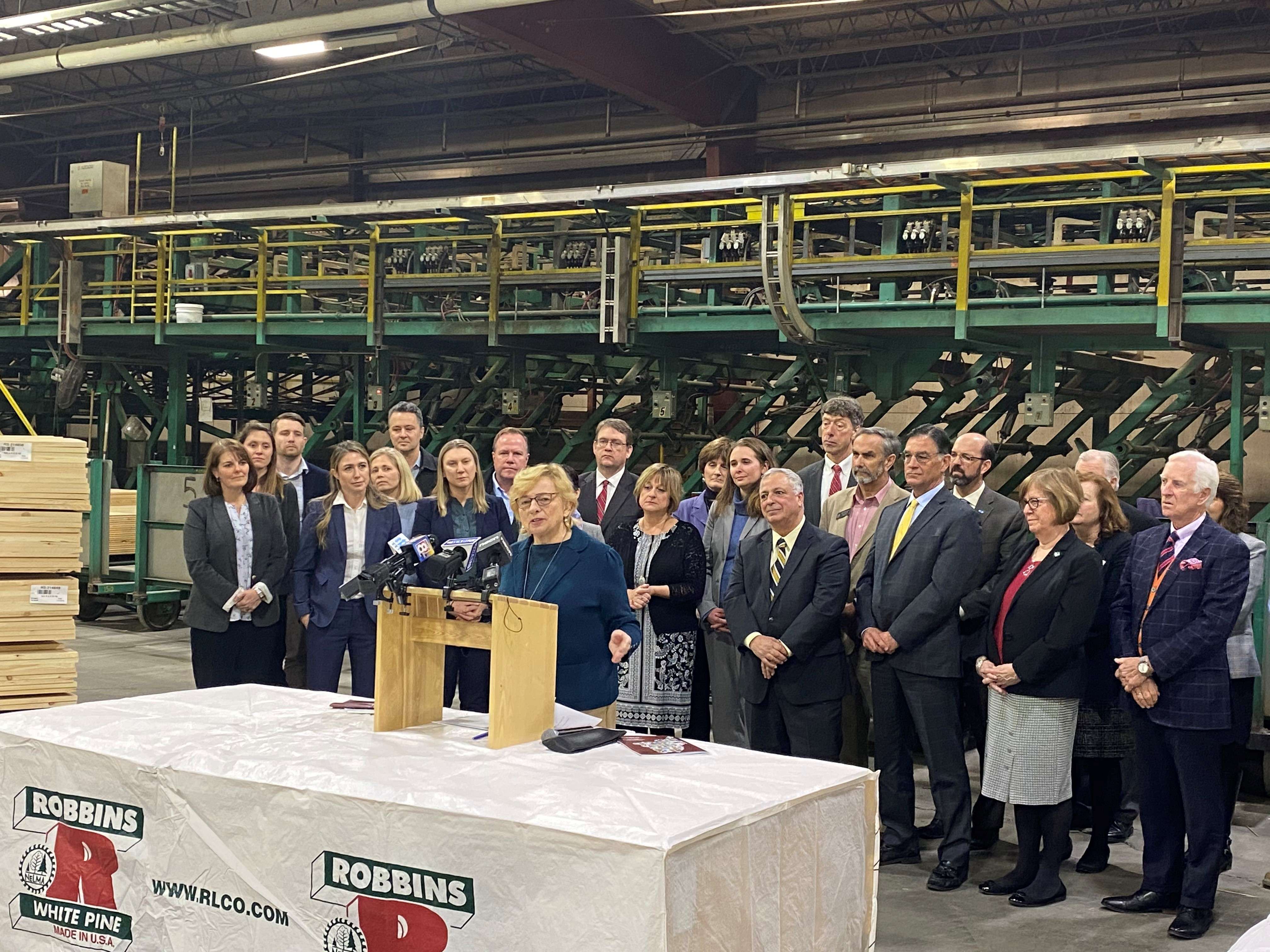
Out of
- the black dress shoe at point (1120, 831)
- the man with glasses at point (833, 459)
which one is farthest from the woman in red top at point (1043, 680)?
the man with glasses at point (833, 459)

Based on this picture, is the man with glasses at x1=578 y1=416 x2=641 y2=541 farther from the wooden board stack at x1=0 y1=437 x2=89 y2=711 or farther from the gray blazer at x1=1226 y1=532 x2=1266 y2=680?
the gray blazer at x1=1226 y1=532 x2=1266 y2=680

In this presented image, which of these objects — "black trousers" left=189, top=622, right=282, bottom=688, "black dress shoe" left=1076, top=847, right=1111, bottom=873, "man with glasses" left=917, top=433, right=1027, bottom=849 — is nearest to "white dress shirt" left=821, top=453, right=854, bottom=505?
"man with glasses" left=917, top=433, right=1027, bottom=849

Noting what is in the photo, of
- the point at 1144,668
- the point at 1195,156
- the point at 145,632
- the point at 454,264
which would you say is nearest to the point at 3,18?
the point at 454,264

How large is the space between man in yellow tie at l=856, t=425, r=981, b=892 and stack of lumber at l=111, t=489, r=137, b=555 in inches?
304

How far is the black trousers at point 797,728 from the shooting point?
15.3 feet

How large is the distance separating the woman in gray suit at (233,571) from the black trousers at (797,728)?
206 centimetres

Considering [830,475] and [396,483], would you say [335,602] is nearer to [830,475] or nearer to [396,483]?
[396,483]

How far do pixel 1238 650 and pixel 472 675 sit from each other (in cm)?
289

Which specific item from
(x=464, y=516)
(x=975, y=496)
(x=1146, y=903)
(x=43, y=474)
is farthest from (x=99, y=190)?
(x=1146, y=903)

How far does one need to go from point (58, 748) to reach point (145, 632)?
8046mm

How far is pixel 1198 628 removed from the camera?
13.5ft

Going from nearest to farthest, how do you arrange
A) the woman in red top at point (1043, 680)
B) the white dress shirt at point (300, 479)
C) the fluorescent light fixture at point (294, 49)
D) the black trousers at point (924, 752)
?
the woman in red top at point (1043, 680) < the black trousers at point (924, 752) < the white dress shirt at point (300, 479) < the fluorescent light fixture at point (294, 49)

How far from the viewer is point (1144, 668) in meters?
4.20

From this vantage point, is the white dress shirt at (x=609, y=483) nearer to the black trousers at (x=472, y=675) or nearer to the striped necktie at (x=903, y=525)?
the black trousers at (x=472, y=675)
